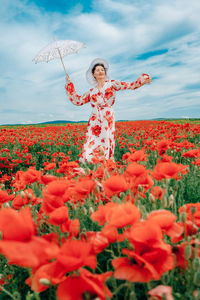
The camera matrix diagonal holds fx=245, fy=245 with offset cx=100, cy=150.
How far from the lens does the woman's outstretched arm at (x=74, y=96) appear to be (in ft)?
19.4

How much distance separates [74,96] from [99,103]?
682 mm

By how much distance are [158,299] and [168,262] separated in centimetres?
14

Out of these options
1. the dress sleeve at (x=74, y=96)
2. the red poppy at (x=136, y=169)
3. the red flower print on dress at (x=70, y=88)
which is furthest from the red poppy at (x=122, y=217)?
the red flower print on dress at (x=70, y=88)

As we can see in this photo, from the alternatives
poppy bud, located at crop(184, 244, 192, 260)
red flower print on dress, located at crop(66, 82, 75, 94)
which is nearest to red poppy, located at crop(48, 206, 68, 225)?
poppy bud, located at crop(184, 244, 192, 260)

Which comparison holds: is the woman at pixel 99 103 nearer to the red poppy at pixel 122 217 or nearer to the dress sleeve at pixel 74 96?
the dress sleeve at pixel 74 96

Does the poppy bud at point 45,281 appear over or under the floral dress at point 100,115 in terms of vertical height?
under

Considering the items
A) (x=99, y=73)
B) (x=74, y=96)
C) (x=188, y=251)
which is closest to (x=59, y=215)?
(x=188, y=251)

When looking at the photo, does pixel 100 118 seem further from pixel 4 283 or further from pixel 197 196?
pixel 4 283

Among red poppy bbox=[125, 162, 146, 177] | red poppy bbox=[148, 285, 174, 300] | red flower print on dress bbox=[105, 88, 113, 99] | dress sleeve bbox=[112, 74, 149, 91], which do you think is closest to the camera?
red poppy bbox=[148, 285, 174, 300]

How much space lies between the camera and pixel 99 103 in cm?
567

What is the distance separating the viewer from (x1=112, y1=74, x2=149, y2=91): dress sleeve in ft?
17.1

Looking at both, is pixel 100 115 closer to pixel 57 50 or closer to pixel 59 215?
pixel 57 50

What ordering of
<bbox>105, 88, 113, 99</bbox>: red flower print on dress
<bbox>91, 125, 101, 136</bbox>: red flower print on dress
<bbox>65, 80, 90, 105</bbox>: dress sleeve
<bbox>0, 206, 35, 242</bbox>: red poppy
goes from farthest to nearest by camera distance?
<bbox>65, 80, 90, 105</bbox>: dress sleeve
<bbox>91, 125, 101, 136</bbox>: red flower print on dress
<bbox>105, 88, 113, 99</bbox>: red flower print on dress
<bbox>0, 206, 35, 242</bbox>: red poppy

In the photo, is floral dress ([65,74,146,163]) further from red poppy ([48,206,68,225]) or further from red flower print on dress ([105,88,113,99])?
red poppy ([48,206,68,225])
